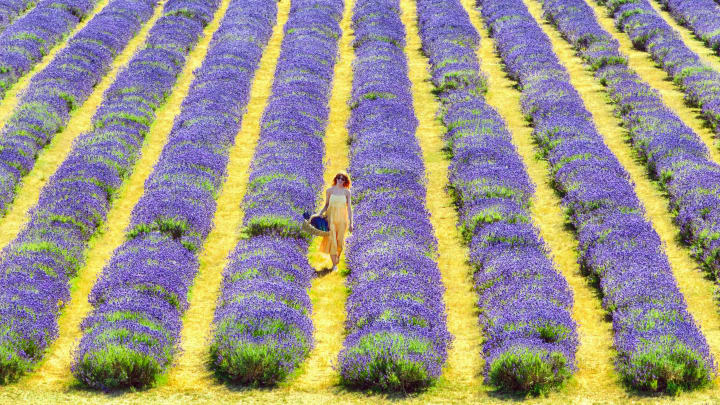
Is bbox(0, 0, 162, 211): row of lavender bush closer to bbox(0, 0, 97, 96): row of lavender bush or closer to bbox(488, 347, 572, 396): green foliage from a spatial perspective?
bbox(0, 0, 97, 96): row of lavender bush

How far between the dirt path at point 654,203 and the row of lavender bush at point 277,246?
211 inches

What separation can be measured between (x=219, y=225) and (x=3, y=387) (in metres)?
5.72

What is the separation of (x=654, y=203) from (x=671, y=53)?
33.7ft

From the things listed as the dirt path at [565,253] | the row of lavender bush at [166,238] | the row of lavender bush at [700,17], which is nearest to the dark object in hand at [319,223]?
the row of lavender bush at [166,238]

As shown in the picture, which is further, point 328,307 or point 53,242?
point 53,242

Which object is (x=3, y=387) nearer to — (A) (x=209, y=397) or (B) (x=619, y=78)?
(A) (x=209, y=397)

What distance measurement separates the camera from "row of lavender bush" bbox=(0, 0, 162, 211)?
16297 millimetres

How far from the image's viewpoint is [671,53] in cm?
2384

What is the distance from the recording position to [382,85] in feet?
68.8

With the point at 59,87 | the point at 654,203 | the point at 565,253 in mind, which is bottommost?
the point at 565,253

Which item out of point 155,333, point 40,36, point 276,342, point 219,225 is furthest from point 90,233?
point 40,36

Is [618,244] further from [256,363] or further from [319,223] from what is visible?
[256,363]

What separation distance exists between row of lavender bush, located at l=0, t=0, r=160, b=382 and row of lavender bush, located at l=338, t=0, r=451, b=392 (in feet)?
12.5

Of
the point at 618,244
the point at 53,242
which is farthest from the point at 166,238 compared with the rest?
the point at 618,244
